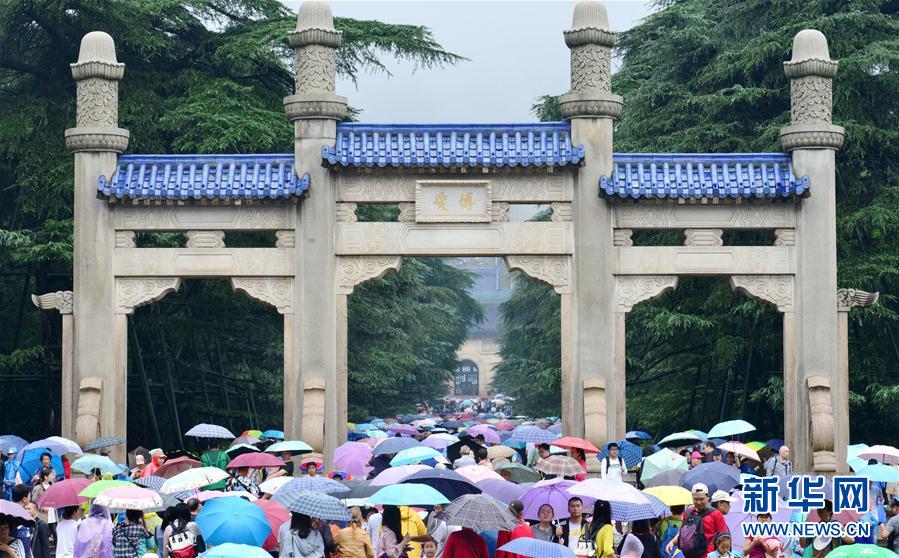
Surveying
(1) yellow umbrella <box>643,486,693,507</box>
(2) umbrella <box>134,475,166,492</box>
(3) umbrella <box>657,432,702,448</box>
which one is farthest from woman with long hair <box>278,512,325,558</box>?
(3) umbrella <box>657,432,702,448</box>

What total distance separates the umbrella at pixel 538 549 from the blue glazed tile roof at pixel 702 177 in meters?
11.1

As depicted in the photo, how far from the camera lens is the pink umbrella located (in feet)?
68.5

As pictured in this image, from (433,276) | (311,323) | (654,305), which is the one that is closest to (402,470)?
(311,323)

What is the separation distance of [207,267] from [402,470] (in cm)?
807

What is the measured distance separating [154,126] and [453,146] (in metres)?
10.8

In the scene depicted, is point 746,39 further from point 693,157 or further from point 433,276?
point 433,276

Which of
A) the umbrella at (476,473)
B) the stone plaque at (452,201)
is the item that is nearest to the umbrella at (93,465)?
the umbrella at (476,473)

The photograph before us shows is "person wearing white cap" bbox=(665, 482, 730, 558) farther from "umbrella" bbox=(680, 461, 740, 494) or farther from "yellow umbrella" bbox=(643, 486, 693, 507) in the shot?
"umbrella" bbox=(680, 461, 740, 494)

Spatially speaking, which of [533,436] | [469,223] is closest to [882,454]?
[533,436]

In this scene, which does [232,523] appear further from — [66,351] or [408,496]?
[66,351]

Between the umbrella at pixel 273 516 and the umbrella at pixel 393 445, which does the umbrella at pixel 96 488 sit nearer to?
the umbrella at pixel 273 516

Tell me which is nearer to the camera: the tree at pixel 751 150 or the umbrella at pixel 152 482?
the umbrella at pixel 152 482

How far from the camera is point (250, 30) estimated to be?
116 ft

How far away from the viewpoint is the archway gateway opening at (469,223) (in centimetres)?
2420
